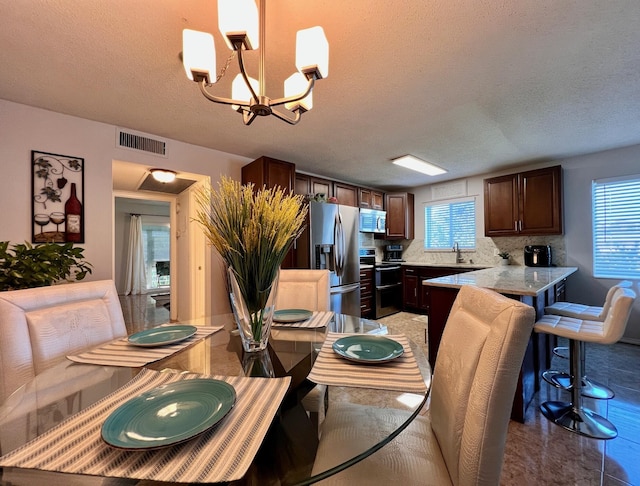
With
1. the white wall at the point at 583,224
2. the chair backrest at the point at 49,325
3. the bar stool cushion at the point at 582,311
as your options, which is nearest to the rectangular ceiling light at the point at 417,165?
the white wall at the point at 583,224

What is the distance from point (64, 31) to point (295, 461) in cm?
222

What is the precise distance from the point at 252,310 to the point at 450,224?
4.61 metres

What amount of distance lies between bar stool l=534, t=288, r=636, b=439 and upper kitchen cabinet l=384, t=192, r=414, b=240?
10.5ft

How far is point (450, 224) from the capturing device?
483cm

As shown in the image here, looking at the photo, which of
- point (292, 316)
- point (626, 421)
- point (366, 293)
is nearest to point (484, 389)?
point (292, 316)

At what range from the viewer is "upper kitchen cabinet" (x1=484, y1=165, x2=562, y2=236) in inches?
137

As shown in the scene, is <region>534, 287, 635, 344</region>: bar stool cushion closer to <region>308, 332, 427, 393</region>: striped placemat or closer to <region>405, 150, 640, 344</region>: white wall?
<region>308, 332, 427, 393</region>: striped placemat

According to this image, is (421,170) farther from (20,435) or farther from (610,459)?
(20,435)

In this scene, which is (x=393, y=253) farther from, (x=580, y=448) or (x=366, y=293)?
(x=580, y=448)

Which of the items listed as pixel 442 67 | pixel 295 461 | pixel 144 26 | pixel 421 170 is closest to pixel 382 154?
pixel 421 170

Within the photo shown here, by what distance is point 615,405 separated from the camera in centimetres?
198

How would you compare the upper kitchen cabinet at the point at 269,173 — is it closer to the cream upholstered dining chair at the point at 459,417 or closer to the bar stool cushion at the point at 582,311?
the cream upholstered dining chair at the point at 459,417

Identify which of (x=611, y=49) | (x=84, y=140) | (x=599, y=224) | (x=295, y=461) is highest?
(x=611, y=49)

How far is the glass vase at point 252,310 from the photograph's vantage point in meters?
1.04
